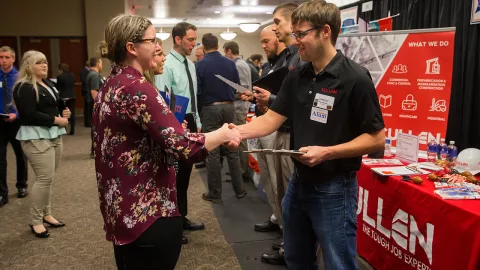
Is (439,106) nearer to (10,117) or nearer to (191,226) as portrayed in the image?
(191,226)

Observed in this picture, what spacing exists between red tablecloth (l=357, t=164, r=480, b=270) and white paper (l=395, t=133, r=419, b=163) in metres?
0.29

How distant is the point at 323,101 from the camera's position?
1560 millimetres

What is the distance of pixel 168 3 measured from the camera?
36.2 ft

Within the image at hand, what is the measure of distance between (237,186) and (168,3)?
822 cm

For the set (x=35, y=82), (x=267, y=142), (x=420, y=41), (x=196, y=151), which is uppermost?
(x=420, y=41)

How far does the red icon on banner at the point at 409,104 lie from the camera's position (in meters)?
2.85

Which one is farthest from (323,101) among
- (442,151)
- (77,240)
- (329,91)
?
(77,240)

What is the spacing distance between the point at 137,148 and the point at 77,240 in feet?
7.51

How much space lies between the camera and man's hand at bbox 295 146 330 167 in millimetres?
1451

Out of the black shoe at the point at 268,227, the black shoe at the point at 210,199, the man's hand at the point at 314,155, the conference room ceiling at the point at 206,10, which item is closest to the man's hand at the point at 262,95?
the man's hand at the point at 314,155

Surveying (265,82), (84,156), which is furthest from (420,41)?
(84,156)

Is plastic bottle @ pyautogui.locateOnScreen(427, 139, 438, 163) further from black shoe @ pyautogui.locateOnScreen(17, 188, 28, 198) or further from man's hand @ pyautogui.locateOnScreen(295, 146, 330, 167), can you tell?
black shoe @ pyautogui.locateOnScreen(17, 188, 28, 198)

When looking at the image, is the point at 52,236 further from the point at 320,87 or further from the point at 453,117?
the point at 453,117

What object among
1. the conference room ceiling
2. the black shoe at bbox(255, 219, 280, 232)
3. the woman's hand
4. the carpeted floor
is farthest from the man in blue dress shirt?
the conference room ceiling
